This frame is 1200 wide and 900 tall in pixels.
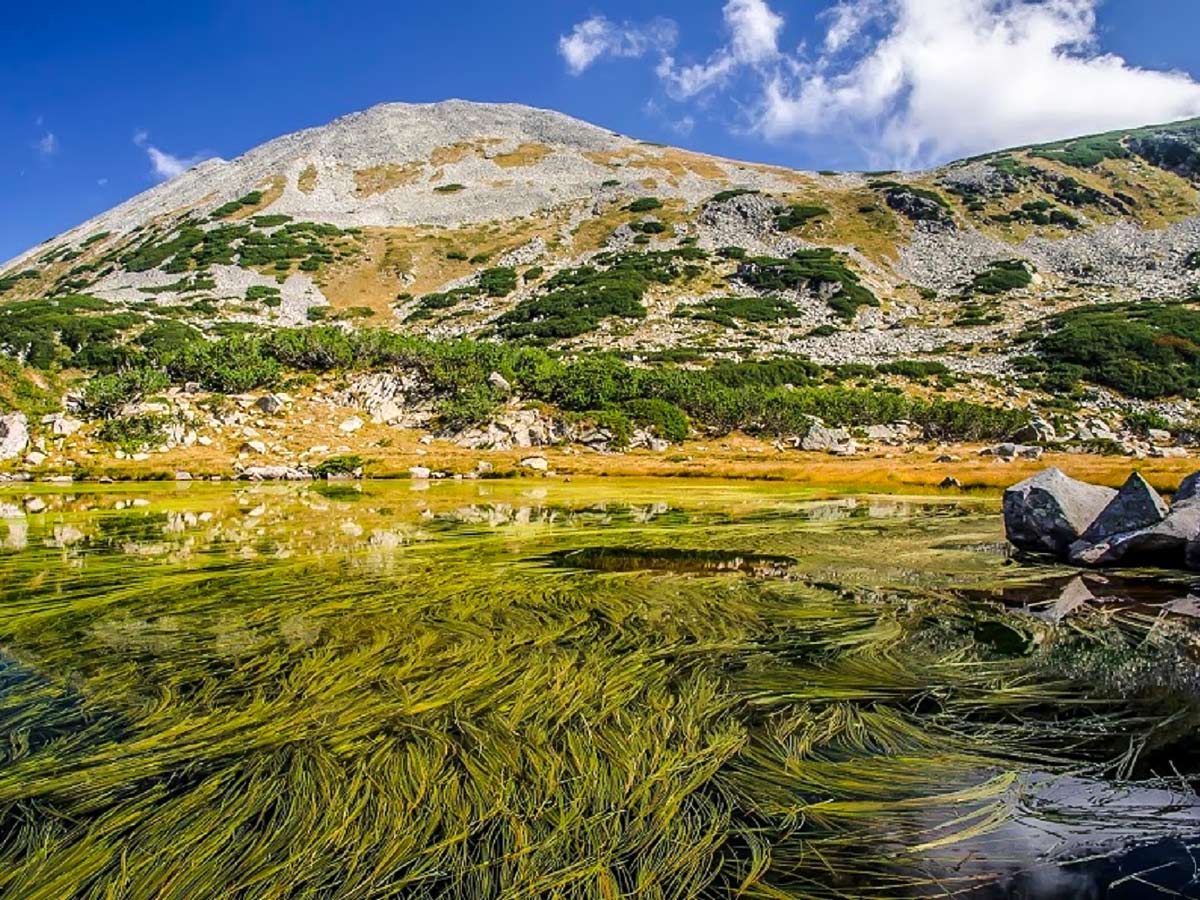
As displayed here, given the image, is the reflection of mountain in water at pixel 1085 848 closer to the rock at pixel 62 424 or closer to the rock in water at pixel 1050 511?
the rock in water at pixel 1050 511

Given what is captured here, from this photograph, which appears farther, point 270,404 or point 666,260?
point 666,260

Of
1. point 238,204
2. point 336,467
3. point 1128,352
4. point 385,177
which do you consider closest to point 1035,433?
point 1128,352

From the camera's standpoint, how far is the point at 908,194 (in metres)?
101

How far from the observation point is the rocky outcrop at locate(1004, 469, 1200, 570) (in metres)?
9.91

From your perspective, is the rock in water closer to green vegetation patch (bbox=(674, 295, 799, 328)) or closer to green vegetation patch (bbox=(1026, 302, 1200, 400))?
green vegetation patch (bbox=(1026, 302, 1200, 400))

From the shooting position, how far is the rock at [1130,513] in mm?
10414

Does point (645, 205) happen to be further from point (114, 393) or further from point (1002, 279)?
point (114, 393)

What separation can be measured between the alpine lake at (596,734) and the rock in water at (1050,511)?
6.63 feet

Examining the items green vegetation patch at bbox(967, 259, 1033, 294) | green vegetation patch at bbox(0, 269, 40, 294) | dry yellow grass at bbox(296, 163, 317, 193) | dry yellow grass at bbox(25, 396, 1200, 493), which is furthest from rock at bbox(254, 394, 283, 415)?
dry yellow grass at bbox(296, 163, 317, 193)

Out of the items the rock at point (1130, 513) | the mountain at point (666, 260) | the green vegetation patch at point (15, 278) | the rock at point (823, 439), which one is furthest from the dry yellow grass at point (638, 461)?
the green vegetation patch at point (15, 278)

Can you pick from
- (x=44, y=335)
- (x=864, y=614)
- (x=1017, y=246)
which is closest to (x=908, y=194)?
(x=1017, y=246)

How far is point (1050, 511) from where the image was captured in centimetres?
1162

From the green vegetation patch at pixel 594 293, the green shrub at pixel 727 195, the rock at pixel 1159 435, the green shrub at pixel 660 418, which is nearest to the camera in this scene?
the green shrub at pixel 660 418

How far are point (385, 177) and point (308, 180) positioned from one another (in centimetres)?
1258
